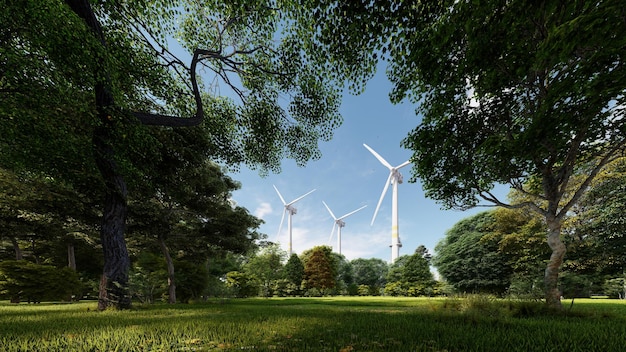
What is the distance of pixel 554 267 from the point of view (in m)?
7.89

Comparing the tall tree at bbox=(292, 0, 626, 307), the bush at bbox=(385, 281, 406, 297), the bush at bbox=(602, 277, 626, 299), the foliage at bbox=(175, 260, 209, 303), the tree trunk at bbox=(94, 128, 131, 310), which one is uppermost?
the tall tree at bbox=(292, 0, 626, 307)

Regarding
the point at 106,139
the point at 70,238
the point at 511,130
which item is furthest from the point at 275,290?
the point at 511,130

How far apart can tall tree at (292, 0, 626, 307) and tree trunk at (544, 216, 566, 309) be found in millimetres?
33

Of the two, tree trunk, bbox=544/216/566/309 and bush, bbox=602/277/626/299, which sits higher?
tree trunk, bbox=544/216/566/309

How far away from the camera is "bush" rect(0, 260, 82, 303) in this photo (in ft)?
57.6

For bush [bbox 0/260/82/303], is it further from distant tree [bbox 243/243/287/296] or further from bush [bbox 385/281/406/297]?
bush [bbox 385/281/406/297]

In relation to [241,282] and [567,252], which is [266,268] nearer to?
[241,282]

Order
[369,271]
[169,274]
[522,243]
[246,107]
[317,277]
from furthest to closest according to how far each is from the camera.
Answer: [369,271] < [317,277] < [522,243] < [169,274] < [246,107]

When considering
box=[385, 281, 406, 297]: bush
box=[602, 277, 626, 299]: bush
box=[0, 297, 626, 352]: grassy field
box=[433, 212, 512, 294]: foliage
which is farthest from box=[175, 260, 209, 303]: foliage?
box=[602, 277, 626, 299]: bush

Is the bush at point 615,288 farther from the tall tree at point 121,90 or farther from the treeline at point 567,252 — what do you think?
the tall tree at point 121,90

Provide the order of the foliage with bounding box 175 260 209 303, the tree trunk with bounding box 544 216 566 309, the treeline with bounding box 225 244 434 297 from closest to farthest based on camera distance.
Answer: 1. the tree trunk with bounding box 544 216 566 309
2. the foliage with bounding box 175 260 209 303
3. the treeline with bounding box 225 244 434 297

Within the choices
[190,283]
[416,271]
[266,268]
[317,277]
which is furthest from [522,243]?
[266,268]

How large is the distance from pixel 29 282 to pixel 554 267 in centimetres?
3103

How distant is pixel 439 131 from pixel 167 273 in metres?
17.9
